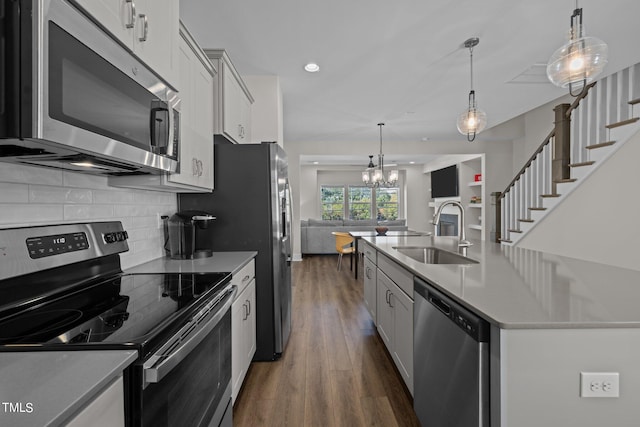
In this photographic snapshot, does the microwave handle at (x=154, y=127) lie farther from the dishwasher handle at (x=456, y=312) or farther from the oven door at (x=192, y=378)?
the dishwasher handle at (x=456, y=312)

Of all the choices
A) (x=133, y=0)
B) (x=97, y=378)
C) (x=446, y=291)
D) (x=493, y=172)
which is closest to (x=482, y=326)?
(x=446, y=291)

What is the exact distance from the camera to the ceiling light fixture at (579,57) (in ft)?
5.98

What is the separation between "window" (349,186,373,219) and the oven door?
10.0 metres

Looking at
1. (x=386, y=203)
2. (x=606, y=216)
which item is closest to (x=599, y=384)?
(x=606, y=216)

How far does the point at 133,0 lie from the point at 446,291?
163 cm

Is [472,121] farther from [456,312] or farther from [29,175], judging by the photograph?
[29,175]

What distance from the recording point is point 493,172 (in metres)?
7.72

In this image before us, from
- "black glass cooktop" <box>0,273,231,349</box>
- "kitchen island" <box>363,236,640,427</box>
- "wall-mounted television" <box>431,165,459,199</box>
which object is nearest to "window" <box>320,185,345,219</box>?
"wall-mounted television" <box>431,165,459,199</box>

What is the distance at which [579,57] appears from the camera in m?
1.85

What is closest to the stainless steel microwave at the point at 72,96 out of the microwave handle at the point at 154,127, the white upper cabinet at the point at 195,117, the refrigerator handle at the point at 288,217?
the microwave handle at the point at 154,127

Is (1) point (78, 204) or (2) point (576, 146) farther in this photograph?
(2) point (576, 146)

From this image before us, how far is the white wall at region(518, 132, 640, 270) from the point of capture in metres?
2.78

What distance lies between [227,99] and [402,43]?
69.8 inches

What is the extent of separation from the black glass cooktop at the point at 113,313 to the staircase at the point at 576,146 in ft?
11.9
